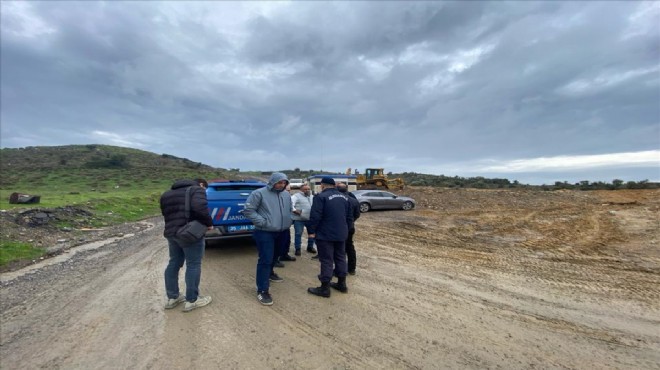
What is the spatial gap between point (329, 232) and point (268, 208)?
37.5 inches

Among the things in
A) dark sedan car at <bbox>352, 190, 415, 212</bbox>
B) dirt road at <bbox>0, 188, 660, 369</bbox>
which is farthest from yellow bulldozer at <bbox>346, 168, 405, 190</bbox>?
dirt road at <bbox>0, 188, 660, 369</bbox>

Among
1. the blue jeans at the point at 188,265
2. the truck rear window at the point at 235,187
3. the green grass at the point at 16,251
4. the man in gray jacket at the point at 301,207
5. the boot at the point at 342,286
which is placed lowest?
the green grass at the point at 16,251

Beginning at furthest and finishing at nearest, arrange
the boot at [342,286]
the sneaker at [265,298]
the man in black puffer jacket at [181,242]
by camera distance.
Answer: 1. the boot at [342,286]
2. the sneaker at [265,298]
3. the man in black puffer jacket at [181,242]

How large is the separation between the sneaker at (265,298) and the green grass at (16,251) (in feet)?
21.9

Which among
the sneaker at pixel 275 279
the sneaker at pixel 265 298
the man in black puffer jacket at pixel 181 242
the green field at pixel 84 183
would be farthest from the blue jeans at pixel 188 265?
the green field at pixel 84 183

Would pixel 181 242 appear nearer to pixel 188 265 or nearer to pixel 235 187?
pixel 188 265

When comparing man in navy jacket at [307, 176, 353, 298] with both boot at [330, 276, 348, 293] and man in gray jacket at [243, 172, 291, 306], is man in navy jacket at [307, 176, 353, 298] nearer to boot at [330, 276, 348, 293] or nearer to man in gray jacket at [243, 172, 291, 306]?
boot at [330, 276, 348, 293]

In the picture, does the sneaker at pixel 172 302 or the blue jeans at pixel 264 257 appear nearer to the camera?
the sneaker at pixel 172 302

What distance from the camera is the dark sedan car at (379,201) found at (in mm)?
17484

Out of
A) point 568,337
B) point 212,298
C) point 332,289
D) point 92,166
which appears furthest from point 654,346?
point 92,166

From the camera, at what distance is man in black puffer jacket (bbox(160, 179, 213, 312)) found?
3971 mm

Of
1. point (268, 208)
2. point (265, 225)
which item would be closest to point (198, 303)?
point (265, 225)

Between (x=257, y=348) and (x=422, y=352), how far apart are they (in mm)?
1701

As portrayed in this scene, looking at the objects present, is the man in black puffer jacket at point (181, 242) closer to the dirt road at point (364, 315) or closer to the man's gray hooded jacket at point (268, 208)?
the dirt road at point (364, 315)
